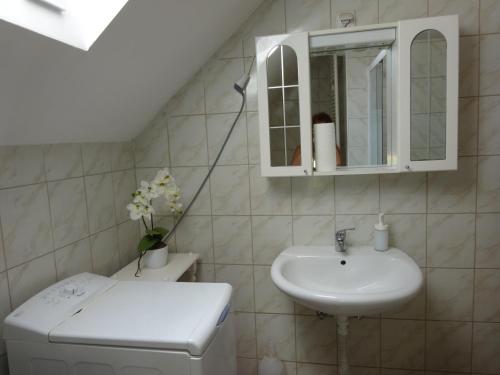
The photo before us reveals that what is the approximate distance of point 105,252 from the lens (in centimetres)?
163

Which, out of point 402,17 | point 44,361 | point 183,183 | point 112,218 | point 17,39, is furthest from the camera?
point 183,183

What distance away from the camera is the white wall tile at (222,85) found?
1737 mm

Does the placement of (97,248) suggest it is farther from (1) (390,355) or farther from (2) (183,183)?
(1) (390,355)

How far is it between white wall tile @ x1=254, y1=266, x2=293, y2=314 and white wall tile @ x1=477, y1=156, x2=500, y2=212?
1.02 metres

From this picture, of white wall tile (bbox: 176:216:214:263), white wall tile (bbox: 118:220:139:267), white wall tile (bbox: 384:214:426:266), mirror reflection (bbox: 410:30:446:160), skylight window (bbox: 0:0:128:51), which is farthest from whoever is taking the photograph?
white wall tile (bbox: 176:216:214:263)

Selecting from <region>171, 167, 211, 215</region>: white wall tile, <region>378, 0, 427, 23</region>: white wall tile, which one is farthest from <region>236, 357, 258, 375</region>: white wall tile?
<region>378, 0, 427, 23</region>: white wall tile

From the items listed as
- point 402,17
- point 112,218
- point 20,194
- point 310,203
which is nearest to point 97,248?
point 112,218

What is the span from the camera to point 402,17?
157 cm

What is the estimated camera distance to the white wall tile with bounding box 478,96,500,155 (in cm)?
154

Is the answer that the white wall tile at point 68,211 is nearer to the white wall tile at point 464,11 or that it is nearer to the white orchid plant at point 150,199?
the white orchid plant at point 150,199

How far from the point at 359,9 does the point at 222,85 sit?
717mm

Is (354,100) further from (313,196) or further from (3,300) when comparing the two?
(3,300)

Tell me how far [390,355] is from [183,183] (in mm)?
1363

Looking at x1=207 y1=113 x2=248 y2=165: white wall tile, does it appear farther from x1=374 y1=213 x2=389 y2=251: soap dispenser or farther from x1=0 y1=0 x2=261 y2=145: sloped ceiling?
x1=374 y1=213 x2=389 y2=251: soap dispenser
